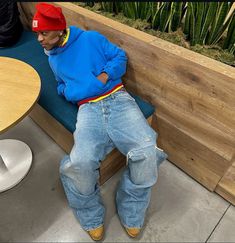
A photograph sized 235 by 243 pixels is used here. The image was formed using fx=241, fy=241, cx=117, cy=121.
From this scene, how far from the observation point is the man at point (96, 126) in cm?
109

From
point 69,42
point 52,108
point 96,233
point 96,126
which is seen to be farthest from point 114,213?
point 69,42

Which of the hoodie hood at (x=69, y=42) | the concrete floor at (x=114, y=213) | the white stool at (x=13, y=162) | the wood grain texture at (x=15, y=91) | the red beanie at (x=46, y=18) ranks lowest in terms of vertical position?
the concrete floor at (x=114, y=213)

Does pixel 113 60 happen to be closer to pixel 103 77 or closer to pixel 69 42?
pixel 103 77

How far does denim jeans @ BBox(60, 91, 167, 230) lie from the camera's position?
1084mm

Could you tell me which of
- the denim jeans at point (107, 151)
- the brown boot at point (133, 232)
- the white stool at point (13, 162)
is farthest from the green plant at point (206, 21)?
the white stool at point (13, 162)

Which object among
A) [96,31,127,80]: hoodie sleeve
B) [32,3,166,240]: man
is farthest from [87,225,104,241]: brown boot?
[96,31,127,80]: hoodie sleeve

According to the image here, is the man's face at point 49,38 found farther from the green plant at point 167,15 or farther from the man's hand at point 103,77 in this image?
the green plant at point 167,15

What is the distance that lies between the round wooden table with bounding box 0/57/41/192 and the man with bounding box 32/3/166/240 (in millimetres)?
186

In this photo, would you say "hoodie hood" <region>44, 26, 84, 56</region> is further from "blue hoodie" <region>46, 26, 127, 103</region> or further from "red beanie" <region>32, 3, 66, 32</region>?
"red beanie" <region>32, 3, 66, 32</region>

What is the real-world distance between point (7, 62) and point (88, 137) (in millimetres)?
605

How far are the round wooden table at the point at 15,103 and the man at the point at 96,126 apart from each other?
19 centimetres

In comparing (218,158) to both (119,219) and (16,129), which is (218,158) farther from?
(16,129)

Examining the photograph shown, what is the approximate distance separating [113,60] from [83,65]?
0.17m

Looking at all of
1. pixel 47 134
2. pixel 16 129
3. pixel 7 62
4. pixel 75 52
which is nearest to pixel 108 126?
pixel 75 52
